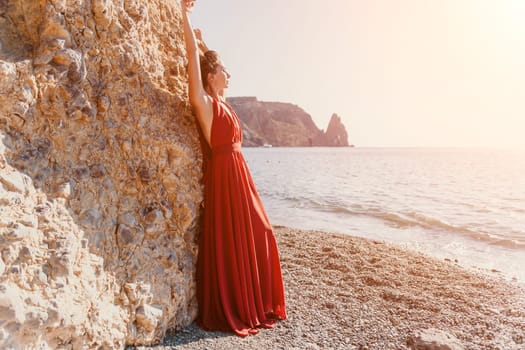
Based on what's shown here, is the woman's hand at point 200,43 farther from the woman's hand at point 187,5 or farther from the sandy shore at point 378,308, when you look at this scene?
the sandy shore at point 378,308

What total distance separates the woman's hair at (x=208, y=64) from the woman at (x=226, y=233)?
0.03 metres

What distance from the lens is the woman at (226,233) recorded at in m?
3.07

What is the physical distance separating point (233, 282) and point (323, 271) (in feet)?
8.04

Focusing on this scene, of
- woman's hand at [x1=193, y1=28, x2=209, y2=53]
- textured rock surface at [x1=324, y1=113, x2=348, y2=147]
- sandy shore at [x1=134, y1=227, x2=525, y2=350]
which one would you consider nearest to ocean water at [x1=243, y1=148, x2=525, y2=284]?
sandy shore at [x1=134, y1=227, x2=525, y2=350]

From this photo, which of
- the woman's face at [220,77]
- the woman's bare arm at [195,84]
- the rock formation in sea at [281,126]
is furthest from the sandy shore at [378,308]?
the rock formation in sea at [281,126]

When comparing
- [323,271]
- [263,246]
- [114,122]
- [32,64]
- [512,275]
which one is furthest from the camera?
[512,275]

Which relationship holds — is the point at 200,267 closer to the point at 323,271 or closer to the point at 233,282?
the point at 233,282

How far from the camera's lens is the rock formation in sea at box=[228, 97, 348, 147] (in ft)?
387

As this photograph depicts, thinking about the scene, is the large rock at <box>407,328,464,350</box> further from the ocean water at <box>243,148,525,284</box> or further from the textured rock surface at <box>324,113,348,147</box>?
the textured rock surface at <box>324,113,348,147</box>

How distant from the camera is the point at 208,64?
334cm

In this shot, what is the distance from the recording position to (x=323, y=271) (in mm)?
5191

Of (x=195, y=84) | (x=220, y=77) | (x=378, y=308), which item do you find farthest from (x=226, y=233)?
(x=378, y=308)

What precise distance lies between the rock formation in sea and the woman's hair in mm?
104290

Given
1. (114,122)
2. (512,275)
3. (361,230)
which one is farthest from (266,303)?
(361,230)
